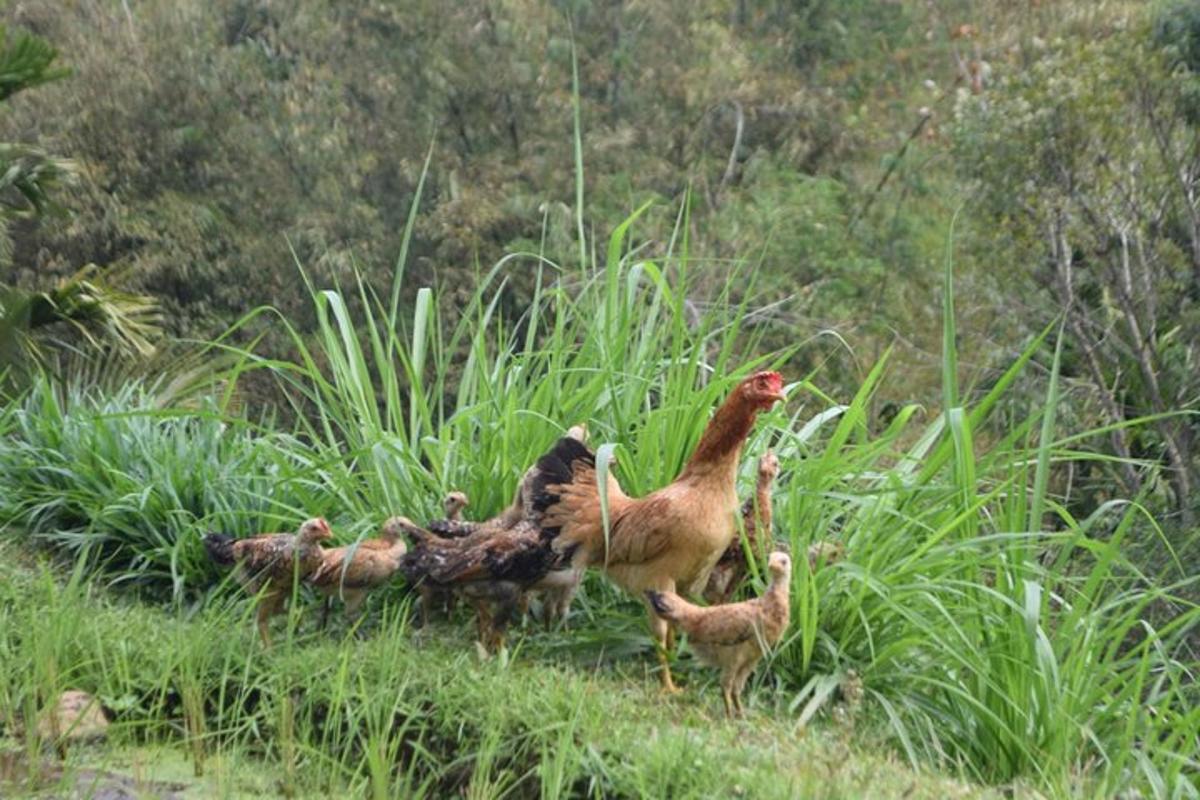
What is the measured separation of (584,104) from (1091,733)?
2028 centimetres

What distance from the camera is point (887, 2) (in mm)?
26438

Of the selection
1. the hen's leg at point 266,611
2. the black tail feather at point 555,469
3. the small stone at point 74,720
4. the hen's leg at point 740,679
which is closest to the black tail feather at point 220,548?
the hen's leg at point 266,611

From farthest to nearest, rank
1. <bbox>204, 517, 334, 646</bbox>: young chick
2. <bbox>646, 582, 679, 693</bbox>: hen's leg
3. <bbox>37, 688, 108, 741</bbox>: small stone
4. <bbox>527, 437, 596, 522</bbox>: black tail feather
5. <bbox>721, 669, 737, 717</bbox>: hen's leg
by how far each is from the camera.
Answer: <bbox>204, 517, 334, 646</bbox>: young chick < <bbox>527, 437, 596, 522</bbox>: black tail feather < <bbox>646, 582, 679, 693</bbox>: hen's leg < <bbox>721, 669, 737, 717</bbox>: hen's leg < <bbox>37, 688, 108, 741</bbox>: small stone

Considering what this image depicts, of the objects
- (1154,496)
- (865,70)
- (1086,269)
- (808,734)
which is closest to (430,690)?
(808,734)

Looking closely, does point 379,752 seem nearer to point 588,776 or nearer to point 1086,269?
point 588,776

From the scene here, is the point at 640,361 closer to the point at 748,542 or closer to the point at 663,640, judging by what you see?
the point at 748,542


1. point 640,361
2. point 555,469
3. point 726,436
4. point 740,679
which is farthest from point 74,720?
point 640,361

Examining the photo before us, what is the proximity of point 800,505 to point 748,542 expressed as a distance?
41cm

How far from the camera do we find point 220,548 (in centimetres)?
595

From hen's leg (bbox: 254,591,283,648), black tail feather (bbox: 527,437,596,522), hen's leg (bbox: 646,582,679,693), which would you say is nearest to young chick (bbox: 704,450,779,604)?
hen's leg (bbox: 646,582,679,693)

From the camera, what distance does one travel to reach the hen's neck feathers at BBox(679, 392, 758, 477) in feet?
16.6

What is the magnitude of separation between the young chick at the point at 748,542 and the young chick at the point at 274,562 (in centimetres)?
122

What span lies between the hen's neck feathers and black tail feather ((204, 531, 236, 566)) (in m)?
1.69

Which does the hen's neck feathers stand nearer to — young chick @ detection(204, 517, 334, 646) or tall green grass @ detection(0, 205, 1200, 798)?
tall green grass @ detection(0, 205, 1200, 798)
